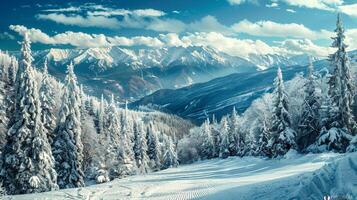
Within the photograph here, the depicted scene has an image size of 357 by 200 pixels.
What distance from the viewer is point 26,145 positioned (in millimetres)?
38219

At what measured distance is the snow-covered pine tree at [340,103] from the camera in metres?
44.6

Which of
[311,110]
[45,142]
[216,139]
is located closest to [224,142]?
[216,139]

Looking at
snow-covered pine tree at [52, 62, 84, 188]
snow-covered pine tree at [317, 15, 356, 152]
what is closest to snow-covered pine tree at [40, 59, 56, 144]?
snow-covered pine tree at [52, 62, 84, 188]

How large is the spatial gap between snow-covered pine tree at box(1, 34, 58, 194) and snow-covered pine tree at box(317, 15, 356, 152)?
97.2 ft

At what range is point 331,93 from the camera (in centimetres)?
4688

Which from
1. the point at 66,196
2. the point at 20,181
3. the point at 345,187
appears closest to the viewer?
the point at 345,187

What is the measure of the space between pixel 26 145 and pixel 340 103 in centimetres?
3315

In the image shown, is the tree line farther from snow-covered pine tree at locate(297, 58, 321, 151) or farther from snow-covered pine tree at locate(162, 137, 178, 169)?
snow-covered pine tree at locate(162, 137, 178, 169)

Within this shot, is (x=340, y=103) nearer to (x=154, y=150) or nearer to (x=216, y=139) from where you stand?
(x=154, y=150)

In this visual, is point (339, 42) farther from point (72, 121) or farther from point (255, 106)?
point (255, 106)

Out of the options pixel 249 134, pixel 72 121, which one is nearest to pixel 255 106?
pixel 249 134

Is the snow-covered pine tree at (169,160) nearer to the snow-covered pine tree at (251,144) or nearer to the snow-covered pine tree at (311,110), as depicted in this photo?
the snow-covered pine tree at (251,144)

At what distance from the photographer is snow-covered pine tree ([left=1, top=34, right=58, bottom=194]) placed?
3753 cm

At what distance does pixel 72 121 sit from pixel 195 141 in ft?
298
